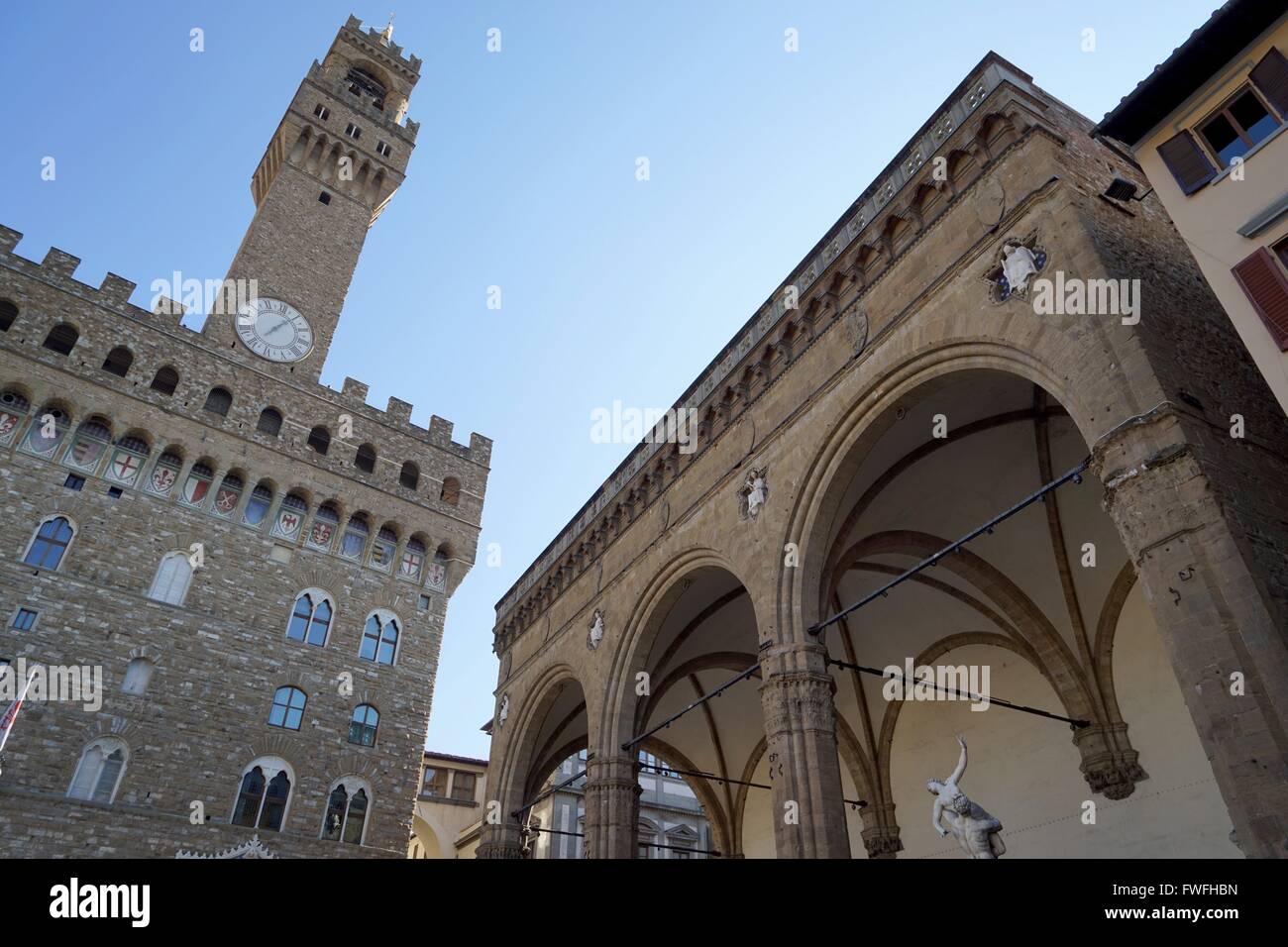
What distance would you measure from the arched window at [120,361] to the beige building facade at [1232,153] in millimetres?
24199

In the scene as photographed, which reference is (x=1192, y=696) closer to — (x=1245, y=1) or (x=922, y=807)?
(x=1245, y=1)

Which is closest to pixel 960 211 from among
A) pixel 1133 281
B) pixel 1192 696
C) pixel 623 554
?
pixel 1133 281

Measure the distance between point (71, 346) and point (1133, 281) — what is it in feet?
82.7

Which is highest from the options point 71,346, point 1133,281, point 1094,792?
point 71,346

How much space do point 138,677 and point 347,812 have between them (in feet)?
20.2

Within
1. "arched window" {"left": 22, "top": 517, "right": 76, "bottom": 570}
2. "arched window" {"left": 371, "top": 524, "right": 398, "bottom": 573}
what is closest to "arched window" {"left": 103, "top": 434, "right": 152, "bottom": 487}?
"arched window" {"left": 22, "top": 517, "right": 76, "bottom": 570}

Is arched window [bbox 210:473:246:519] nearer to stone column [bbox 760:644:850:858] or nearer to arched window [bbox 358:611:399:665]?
arched window [bbox 358:611:399:665]

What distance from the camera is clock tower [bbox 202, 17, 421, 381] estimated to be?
2725 centimetres

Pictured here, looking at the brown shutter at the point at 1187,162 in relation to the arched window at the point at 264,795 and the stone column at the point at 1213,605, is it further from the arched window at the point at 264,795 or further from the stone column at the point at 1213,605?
the arched window at the point at 264,795

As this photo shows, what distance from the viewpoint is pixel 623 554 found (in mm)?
17188

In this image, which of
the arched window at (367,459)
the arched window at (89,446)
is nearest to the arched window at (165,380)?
the arched window at (89,446)

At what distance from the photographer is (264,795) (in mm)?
20859

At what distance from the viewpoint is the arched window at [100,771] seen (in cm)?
1866

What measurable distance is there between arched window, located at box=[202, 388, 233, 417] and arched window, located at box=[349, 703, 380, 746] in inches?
371
